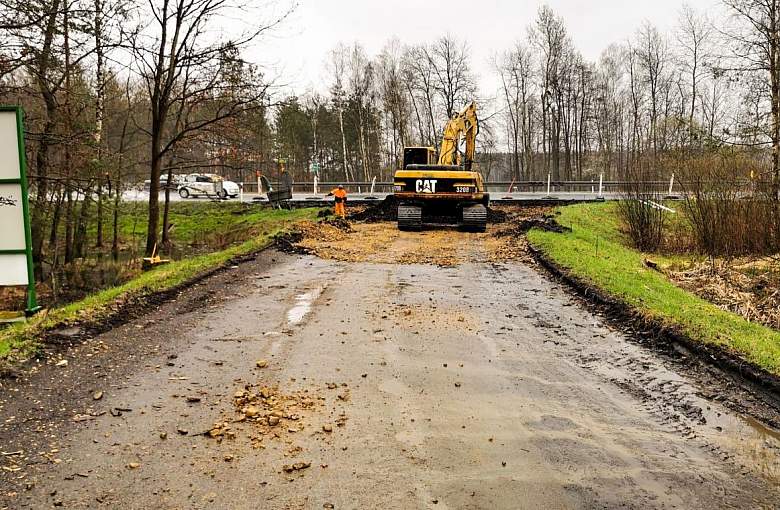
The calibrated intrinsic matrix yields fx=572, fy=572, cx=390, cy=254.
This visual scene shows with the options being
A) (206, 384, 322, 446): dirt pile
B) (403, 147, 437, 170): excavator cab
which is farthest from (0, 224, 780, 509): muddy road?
(403, 147, 437, 170): excavator cab

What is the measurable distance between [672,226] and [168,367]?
48.6 feet

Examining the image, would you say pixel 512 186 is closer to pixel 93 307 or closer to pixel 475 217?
pixel 475 217

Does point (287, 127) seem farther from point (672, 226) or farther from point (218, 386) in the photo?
point (218, 386)

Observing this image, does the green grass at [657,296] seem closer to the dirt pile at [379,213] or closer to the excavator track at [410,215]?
→ the excavator track at [410,215]

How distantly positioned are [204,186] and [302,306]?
3261cm

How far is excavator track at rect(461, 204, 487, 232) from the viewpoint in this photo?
1700 cm

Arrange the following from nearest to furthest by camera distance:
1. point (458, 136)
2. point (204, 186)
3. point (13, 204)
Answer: point (13, 204), point (458, 136), point (204, 186)

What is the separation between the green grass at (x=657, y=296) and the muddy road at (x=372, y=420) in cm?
77

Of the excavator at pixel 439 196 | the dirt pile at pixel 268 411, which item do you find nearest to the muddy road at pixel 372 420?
the dirt pile at pixel 268 411

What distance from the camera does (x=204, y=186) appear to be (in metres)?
38.3

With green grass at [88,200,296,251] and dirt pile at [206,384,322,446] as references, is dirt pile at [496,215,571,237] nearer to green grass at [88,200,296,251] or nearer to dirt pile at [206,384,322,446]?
green grass at [88,200,296,251]

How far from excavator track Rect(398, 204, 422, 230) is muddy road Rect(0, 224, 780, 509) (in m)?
9.81

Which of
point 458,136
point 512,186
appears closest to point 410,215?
point 458,136

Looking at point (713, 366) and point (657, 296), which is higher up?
point (657, 296)
